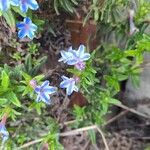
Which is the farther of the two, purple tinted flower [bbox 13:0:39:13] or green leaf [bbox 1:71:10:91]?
green leaf [bbox 1:71:10:91]

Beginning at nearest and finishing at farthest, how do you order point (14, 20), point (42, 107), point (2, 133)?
point (14, 20)
point (2, 133)
point (42, 107)

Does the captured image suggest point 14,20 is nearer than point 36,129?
Yes

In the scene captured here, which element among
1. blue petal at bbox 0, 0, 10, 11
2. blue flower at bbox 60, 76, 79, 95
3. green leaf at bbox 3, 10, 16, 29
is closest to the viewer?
blue petal at bbox 0, 0, 10, 11

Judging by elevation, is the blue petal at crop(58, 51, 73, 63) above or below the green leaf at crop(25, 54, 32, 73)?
above

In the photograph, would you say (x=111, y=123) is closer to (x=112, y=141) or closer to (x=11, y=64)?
(x=112, y=141)

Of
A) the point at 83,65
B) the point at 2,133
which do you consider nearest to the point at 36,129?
the point at 2,133

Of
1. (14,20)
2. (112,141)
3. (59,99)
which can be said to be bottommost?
(112,141)

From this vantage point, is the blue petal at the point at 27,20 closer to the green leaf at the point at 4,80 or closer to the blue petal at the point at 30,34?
the blue petal at the point at 30,34

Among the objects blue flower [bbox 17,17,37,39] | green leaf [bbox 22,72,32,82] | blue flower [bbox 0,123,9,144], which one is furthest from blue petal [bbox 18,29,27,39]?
blue flower [bbox 0,123,9,144]

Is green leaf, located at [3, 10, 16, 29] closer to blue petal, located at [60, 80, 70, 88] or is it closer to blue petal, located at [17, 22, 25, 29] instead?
blue petal, located at [17, 22, 25, 29]
